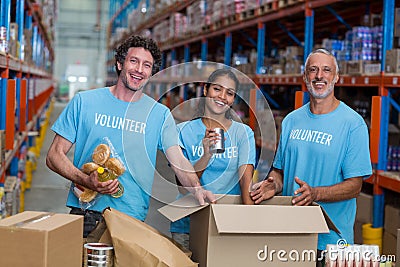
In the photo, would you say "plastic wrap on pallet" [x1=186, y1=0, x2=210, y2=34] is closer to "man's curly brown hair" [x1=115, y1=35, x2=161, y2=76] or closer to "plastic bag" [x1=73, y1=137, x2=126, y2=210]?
"man's curly brown hair" [x1=115, y1=35, x2=161, y2=76]

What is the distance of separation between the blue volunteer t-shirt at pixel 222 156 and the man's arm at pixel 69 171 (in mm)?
353

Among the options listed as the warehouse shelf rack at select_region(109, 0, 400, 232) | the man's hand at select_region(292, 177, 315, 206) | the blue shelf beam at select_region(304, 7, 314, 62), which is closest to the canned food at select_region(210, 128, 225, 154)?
Answer: the man's hand at select_region(292, 177, 315, 206)

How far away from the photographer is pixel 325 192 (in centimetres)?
306

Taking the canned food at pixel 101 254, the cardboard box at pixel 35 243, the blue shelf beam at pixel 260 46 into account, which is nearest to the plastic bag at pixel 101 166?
the canned food at pixel 101 254

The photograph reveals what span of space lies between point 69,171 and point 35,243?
3.00 ft

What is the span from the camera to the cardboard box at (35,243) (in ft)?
6.83

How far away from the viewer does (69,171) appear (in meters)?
2.98

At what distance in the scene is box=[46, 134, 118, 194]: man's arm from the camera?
281 cm

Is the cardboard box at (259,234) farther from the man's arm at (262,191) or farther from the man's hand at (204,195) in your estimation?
the man's arm at (262,191)

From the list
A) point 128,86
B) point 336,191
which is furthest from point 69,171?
point 336,191

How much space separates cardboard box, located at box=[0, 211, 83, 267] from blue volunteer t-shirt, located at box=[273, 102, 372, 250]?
134cm

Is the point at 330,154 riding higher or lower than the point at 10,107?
lower

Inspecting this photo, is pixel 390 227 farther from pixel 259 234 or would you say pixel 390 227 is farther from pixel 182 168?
pixel 259 234

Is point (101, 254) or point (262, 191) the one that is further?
point (262, 191)
